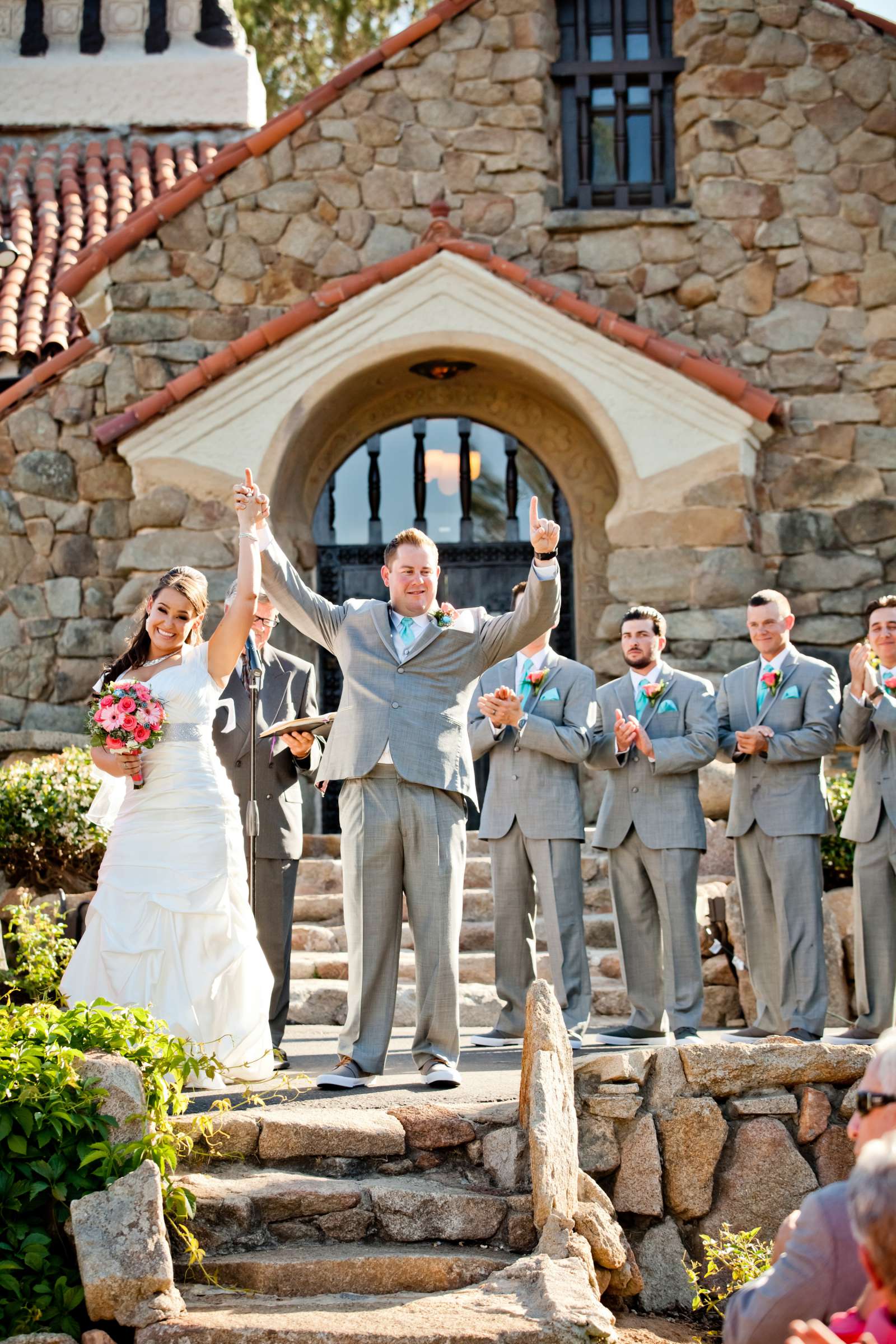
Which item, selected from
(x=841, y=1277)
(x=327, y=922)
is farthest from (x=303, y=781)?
(x=841, y=1277)

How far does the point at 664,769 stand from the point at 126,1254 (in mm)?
3290

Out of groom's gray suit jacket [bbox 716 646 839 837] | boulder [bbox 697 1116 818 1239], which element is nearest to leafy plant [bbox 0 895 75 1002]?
boulder [bbox 697 1116 818 1239]

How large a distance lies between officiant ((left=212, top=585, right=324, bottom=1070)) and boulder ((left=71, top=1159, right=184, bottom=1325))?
2.12m

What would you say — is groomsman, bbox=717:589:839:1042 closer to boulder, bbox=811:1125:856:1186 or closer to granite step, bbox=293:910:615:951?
boulder, bbox=811:1125:856:1186

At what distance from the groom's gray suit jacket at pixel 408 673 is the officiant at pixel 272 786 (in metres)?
0.80

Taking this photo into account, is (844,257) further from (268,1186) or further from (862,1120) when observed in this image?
(862,1120)

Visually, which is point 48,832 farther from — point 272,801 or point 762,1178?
point 762,1178

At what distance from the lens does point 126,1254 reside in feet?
12.7

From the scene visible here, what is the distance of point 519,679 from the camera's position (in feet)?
22.2

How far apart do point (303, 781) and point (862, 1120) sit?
7597 millimetres

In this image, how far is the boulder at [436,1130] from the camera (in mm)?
4691

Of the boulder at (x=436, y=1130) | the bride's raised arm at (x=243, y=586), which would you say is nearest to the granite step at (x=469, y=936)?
the bride's raised arm at (x=243, y=586)

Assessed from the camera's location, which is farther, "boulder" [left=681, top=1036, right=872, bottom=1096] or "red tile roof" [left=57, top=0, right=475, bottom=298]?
"red tile roof" [left=57, top=0, right=475, bottom=298]

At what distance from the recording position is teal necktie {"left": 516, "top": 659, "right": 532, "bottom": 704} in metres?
6.71
